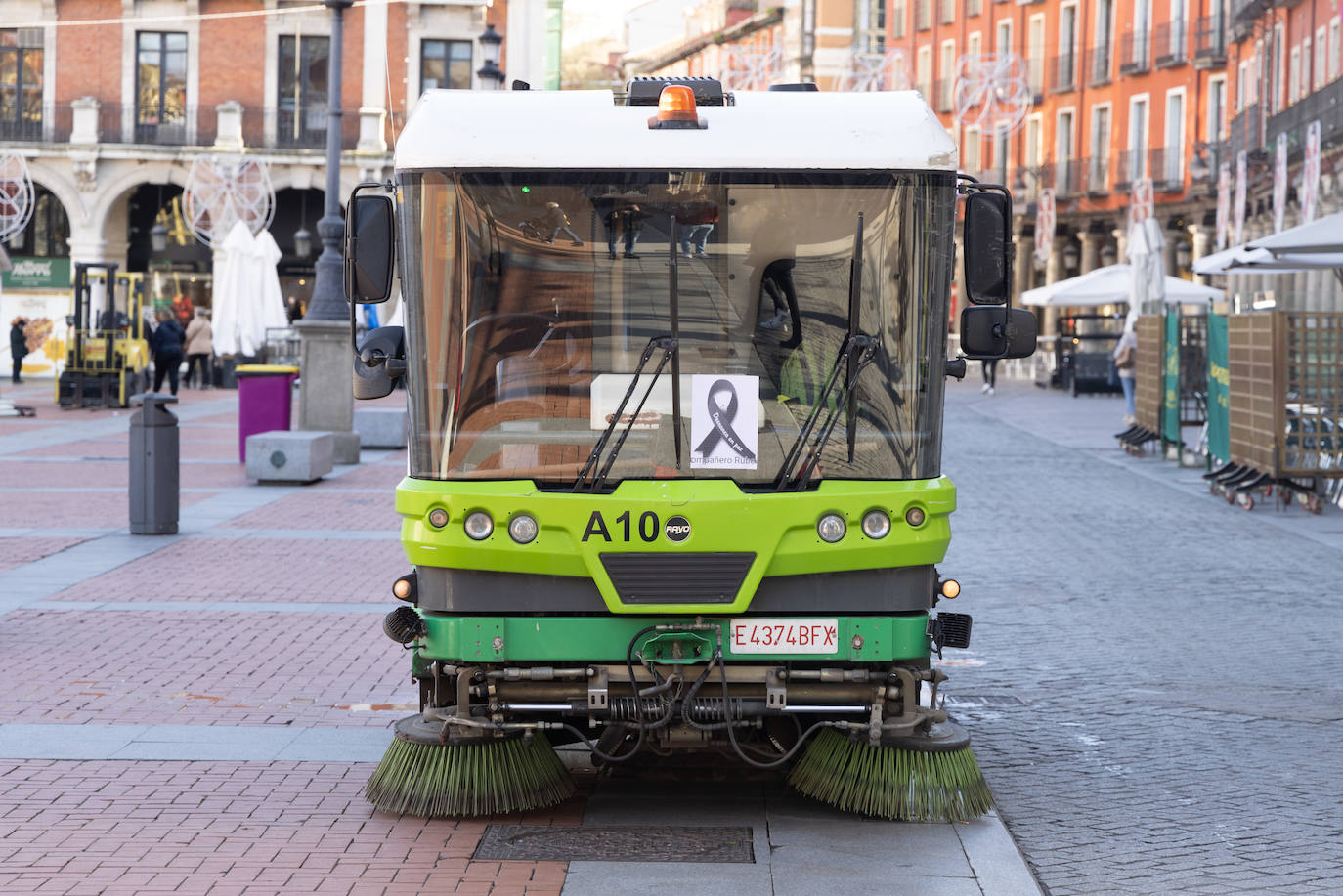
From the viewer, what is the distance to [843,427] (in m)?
6.27

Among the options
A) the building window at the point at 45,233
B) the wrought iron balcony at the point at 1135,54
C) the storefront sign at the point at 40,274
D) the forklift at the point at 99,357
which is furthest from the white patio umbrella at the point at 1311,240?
the wrought iron balcony at the point at 1135,54

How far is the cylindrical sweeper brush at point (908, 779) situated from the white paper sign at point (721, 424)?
3.51ft

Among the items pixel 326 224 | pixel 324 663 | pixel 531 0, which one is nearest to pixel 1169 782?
pixel 324 663

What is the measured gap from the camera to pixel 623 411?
20.4ft

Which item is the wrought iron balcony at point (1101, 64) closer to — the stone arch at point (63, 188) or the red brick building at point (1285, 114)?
the red brick building at point (1285, 114)

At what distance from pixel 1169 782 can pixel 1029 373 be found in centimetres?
4731

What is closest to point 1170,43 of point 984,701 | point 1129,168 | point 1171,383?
point 1129,168

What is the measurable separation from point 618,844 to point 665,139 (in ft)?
7.56

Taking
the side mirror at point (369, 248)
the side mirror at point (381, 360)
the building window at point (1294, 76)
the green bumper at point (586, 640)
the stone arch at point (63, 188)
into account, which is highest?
the building window at point (1294, 76)

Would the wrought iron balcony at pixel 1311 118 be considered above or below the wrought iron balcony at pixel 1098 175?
below

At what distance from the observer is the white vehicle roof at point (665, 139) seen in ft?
20.5

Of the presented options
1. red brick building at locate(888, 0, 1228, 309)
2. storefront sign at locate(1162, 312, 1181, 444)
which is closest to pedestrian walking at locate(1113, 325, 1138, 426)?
storefront sign at locate(1162, 312, 1181, 444)

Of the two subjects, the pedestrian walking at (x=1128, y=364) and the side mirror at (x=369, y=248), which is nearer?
the side mirror at (x=369, y=248)

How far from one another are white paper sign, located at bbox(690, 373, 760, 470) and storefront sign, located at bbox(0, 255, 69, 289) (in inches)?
1720
